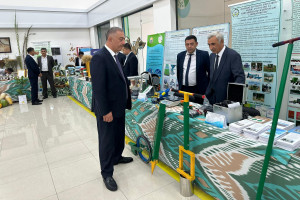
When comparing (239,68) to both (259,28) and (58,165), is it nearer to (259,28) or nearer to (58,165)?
(259,28)

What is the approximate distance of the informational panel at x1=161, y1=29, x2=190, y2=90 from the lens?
4.09 m

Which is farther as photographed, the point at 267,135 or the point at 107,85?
the point at 107,85

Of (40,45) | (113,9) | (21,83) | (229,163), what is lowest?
(229,163)

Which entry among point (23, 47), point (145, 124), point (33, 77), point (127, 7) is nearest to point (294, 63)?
point (145, 124)

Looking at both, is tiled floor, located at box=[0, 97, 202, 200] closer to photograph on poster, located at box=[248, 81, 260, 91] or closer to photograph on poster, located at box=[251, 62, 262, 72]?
photograph on poster, located at box=[248, 81, 260, 91]

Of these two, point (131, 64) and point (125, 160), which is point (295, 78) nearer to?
point (125, 160)

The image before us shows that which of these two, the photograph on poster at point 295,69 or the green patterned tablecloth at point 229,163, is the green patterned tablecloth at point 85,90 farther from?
the photograph on poster at point 295,69

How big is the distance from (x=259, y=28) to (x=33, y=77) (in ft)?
20.7

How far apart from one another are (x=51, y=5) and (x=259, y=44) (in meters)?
8.96

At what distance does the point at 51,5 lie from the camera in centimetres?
908

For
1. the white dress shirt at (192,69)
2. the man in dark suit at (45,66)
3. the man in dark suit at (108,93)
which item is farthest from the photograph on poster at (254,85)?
the man in dark suit at (45,66)

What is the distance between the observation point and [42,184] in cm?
249

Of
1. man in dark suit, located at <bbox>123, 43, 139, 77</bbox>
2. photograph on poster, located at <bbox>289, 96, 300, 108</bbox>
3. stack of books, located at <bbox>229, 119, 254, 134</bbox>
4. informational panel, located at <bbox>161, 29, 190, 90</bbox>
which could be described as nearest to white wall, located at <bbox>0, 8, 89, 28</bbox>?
man in dark suit, located at <bbox>123, 43, 139, 77</bbox>

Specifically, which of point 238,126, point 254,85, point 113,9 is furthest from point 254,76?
point 113,9
